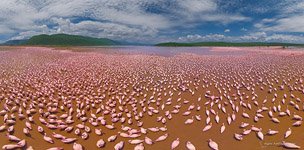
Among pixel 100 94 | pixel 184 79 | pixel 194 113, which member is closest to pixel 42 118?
pixel 100 94

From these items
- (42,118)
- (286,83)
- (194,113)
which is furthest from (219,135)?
(286,83)

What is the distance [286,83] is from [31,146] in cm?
1584

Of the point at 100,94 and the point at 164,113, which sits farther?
the point at 100,94

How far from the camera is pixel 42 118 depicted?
8648 mm

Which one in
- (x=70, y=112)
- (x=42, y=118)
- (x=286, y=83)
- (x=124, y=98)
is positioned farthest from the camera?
(x=286, y=83)

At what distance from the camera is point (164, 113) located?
9.63 m

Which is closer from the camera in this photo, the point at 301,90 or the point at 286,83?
the point at 301,90

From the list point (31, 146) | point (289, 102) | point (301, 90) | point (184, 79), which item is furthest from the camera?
point (184, 79)

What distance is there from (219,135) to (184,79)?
9.20 m

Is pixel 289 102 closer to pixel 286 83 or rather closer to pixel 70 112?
pixel 286 83

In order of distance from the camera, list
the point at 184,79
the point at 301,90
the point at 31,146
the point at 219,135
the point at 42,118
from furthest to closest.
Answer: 1. the point at 184,79
2. the point at 301,90
3. the point at 42,118
4. the point at 219,135
5. the point at 31,146

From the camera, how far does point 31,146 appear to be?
6.78 m

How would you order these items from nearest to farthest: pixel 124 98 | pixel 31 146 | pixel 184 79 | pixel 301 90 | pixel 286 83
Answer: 1. pixel 31 146
2. pixel 124 98
3. pixel 301 90
4. pixel 286 83
5. pixel 184 79

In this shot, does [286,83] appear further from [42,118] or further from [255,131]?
[42,118]
